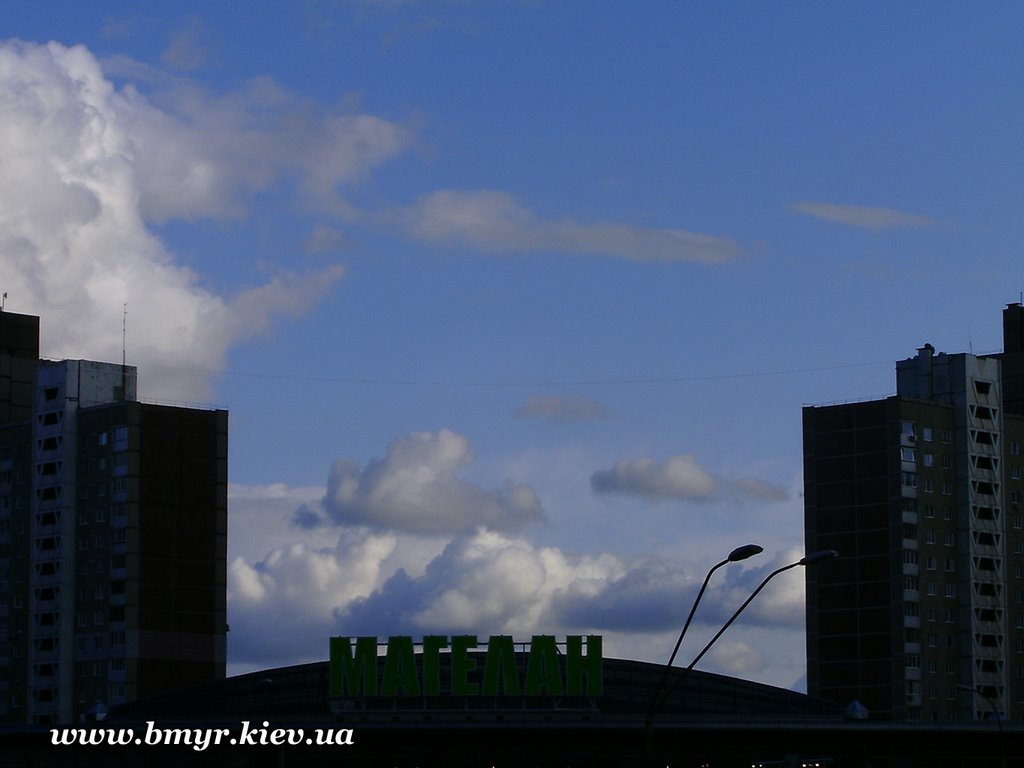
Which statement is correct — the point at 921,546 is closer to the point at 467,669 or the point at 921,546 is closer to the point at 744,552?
the point at 467,669

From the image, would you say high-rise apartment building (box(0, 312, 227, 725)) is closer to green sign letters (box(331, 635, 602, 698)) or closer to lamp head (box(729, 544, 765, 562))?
green sign letters (box(331, 635, 602, 698))

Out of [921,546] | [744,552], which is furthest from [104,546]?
[744,552]

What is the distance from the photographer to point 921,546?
187000mm

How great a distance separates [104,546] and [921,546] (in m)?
79.0

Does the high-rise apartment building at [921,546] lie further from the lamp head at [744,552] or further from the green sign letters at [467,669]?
the lamp head at [744,552]

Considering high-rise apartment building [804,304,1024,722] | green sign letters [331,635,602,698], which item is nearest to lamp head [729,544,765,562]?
green sign letters [331,635,602,698]

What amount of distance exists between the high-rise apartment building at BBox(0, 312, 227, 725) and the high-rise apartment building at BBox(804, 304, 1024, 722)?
197ft

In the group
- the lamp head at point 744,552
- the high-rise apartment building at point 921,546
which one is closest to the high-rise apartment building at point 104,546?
the high-rise apartment building at point 921,546

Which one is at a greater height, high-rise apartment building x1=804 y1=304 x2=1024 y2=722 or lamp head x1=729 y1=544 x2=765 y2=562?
high-rise apartment building x1=804 y1=304 x2=1024 y2=722

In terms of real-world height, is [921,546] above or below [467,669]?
above

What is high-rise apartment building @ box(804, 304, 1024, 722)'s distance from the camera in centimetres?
18575

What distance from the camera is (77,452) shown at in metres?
190

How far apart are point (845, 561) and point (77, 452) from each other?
7592cm

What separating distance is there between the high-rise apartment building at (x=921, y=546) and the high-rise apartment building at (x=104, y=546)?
60.0 m
